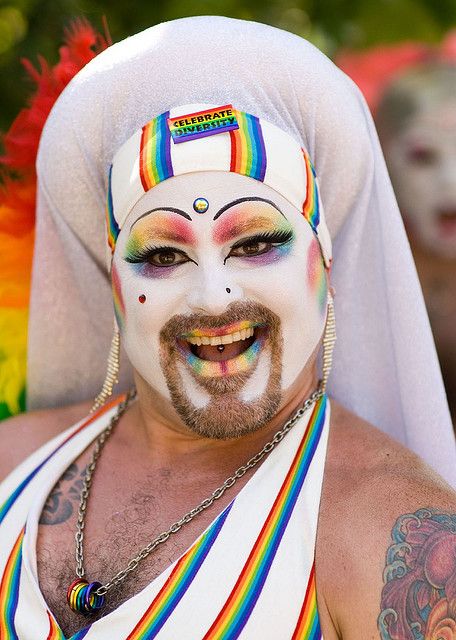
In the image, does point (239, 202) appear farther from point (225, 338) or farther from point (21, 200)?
point (21, 200)

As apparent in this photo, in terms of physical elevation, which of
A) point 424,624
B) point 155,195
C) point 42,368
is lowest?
point 424,624

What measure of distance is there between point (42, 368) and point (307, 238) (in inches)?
41.8

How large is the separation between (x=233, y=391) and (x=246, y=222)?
1.32ft

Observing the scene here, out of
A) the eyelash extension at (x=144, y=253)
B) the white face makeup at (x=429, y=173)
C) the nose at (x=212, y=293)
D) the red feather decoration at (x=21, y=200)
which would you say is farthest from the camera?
the white face makeup at (x=429, y=173)

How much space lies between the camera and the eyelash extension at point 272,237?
2.71 meters

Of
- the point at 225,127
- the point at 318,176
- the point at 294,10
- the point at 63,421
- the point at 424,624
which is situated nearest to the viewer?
the point at 424,624

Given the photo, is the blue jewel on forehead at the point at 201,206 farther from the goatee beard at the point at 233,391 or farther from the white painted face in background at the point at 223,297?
the goatee beard at the point at 233,391

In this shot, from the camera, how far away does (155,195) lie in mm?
2773

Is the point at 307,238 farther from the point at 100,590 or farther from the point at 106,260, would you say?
the point at 100,590

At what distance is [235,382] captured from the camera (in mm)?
2697

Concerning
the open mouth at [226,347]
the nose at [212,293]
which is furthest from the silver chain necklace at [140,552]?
the nose at [212,293]

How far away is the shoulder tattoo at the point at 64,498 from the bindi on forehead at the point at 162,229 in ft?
2.24

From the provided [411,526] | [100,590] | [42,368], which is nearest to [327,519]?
[411,526]

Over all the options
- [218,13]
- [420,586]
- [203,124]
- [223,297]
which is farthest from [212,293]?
[218,13]
